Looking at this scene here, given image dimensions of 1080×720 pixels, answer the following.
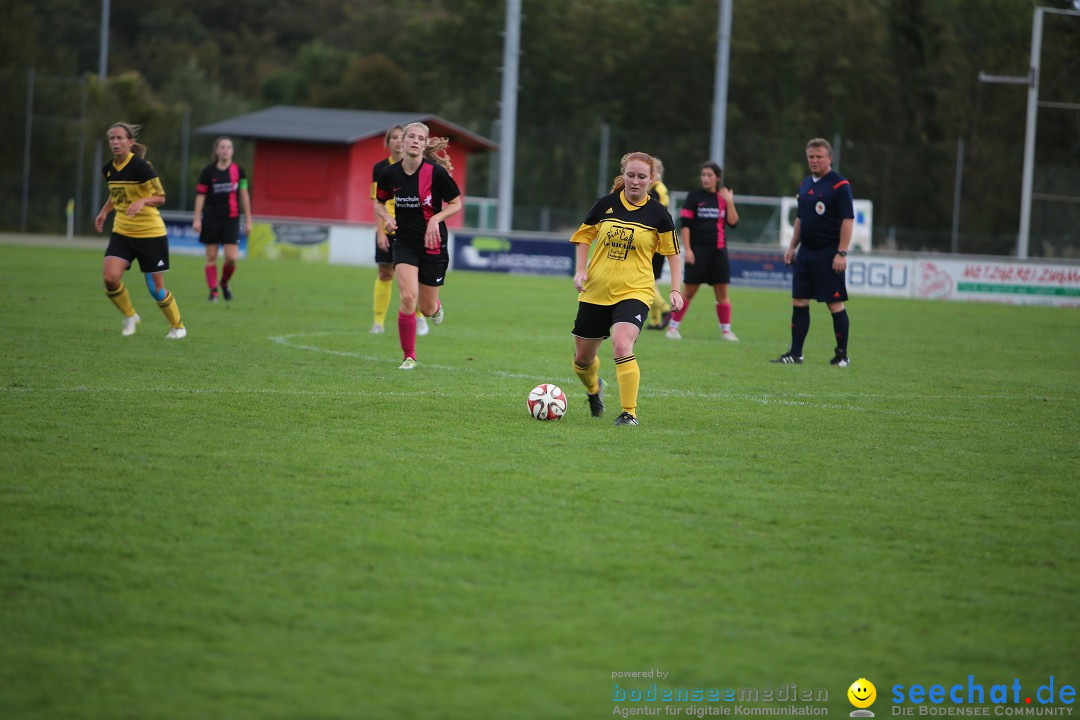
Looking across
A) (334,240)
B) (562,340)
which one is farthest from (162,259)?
(334,240)

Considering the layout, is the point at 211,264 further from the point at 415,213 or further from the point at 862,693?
the point at 862,693

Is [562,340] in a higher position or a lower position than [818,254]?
lower

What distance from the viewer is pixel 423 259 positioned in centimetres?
1041

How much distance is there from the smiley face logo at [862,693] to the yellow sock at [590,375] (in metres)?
4.53

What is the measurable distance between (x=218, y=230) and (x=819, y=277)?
340 inches

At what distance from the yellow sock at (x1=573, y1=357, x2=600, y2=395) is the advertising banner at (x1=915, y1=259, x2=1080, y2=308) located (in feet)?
58.4

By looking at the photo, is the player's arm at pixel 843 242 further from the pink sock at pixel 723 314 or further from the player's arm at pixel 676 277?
the player's arm at pixel 676 277

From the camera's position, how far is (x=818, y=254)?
12.1m

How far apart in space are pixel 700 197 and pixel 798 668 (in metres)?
11.4

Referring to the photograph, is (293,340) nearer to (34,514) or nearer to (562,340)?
(562,340)

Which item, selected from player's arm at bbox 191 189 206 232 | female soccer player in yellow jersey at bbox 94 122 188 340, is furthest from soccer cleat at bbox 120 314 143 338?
player's arm at bbox 191 189 206 232

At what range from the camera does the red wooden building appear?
120 feet

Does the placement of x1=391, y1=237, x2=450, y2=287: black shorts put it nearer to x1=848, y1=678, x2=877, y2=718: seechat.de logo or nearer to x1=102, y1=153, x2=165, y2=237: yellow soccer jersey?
x1=102, y1=153, x2=165, y2=237: yellow soccer jersey

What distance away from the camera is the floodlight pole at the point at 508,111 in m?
28.3
